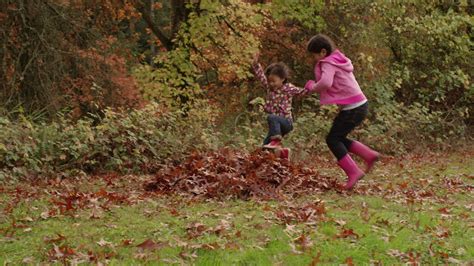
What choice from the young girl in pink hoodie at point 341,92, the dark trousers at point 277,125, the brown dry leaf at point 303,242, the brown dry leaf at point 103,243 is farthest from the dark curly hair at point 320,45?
the brown dry leaf at point 103,243

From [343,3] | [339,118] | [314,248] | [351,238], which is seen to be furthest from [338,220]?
[343,3]

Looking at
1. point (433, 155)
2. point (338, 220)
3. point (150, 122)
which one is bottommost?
point (433, 155)

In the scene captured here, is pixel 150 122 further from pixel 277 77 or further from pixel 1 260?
pixel 1 260

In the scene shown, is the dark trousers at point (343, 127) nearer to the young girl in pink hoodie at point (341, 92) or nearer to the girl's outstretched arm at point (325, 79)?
the young girl in pink hoodie at point (341, 92)

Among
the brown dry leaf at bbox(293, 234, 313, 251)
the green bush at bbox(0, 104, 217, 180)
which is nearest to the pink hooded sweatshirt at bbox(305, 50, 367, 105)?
the brown dry leaf at bbox(293, 234, 313, 251)

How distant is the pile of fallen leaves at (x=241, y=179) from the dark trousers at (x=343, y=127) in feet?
1.56

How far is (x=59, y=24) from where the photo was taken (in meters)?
17.7

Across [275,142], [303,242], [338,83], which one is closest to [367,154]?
[338,83]

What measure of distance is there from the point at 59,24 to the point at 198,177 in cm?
967

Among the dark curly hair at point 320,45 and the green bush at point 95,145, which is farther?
the green bush at point 95,145

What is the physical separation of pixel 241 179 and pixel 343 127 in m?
1.61

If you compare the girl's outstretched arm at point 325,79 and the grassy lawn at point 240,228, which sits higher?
the girl's outstretched arm at point 325,79

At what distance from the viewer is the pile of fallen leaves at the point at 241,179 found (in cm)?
891

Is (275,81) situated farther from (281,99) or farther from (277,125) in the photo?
(277,125)
